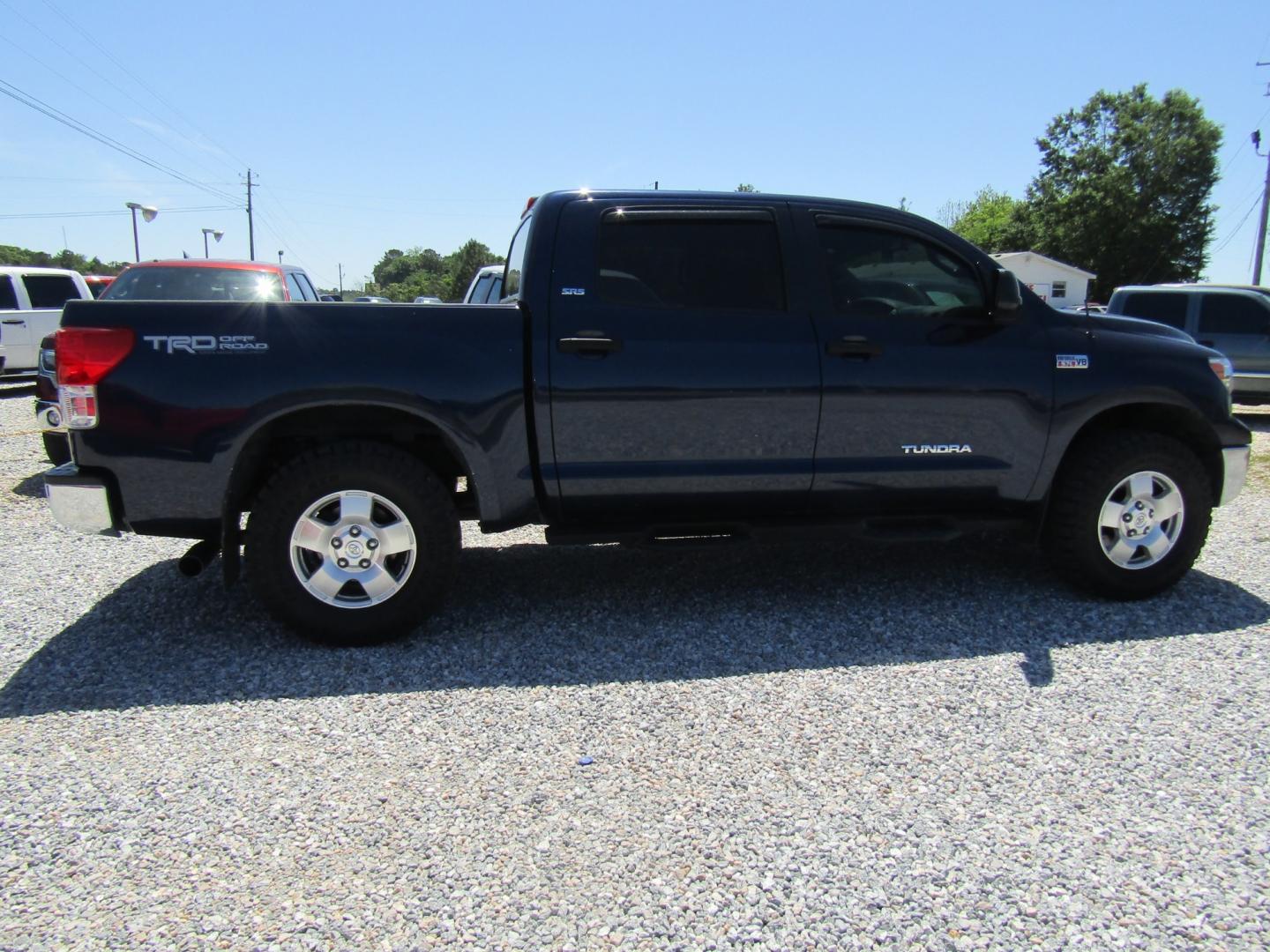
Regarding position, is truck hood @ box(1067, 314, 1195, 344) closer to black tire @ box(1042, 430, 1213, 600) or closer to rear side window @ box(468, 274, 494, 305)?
black tire @ box(1042, 430, 1213, 600)

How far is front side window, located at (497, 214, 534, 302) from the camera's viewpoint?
448 centimetres

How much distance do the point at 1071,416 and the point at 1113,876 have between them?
259 cm

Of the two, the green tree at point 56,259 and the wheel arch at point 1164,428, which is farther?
the green tree at point 56,259

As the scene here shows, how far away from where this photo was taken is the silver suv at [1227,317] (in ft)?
38.7

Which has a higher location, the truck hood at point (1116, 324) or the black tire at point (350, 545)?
the truck hood at point (1116, 324)

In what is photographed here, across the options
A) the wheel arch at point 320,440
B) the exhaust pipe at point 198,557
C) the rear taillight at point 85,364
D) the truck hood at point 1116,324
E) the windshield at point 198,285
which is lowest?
the exhaust pipe at point 198,557

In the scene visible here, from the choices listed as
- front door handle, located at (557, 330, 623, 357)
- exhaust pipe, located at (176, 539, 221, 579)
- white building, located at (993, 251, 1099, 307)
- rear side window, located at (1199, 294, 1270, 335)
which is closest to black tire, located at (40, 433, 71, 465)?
exhaust pipe, located at (176, 539, 221, 579)

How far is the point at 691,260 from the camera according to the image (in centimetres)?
425

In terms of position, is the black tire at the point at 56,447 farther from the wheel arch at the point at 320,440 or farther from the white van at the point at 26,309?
the white van at the point at 26,309

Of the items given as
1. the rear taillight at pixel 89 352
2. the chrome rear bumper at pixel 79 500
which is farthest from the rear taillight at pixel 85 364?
the chrome rear bumper at pixel 79 500

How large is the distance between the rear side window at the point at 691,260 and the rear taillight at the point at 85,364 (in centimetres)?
199

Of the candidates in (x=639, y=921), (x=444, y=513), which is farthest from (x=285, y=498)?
(x=639, y=921)

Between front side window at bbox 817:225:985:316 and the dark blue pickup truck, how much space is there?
0.04ft

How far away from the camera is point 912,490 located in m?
4.45
